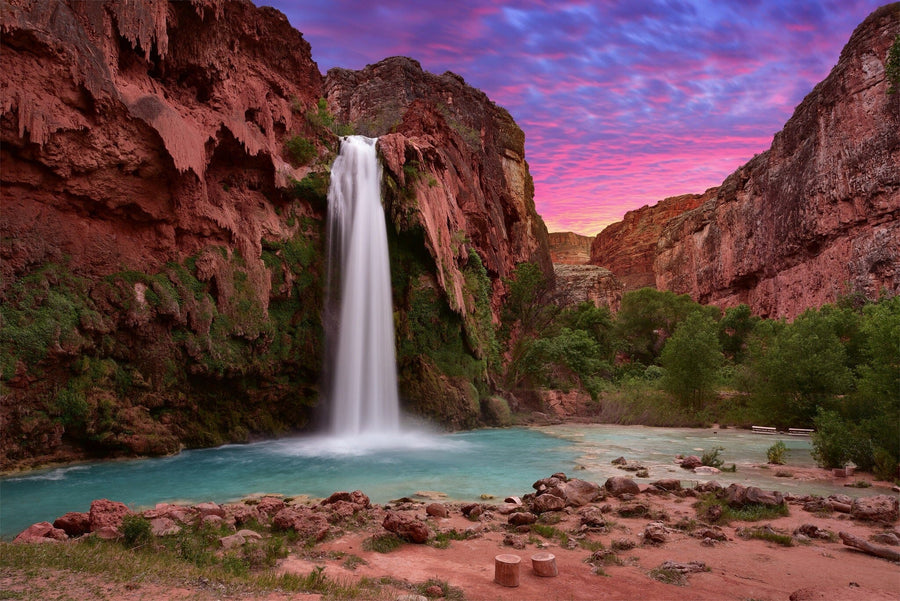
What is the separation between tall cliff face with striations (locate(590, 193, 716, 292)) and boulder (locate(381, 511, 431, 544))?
103494 mm

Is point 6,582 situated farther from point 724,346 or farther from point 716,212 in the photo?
point 716,212

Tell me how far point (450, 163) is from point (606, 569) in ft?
114

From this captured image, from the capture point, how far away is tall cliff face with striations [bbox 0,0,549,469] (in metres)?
14.9

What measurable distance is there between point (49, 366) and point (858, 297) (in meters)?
51.2

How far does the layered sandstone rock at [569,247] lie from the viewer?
153000 millimetres

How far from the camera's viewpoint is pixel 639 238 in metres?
112

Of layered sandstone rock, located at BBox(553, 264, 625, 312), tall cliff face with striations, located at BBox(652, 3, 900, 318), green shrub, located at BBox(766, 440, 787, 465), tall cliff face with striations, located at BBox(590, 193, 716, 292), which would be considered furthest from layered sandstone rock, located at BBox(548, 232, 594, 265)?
green shrub, located at BBox(766, 440, 787, 465)

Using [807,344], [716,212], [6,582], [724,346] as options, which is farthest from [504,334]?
[716,212]

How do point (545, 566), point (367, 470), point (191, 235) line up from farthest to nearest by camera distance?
point (191, 235) → point (367, 470) → point (545, 566)

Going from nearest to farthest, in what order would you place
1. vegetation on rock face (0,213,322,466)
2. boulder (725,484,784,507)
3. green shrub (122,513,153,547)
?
green shrub (122,513,153,547) → boulder (725,484,784,507) → vegetation on rock face (0,213,322,466)

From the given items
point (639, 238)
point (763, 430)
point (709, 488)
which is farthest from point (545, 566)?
point (639, 238)

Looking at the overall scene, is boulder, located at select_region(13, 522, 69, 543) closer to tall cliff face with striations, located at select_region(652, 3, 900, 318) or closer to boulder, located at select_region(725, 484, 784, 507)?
boulder, located at select_region(725, 484, 784, 507)

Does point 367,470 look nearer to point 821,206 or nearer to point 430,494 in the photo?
point 430,494

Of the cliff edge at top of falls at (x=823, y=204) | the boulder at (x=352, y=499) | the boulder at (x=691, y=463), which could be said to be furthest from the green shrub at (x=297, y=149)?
the cliff edge at top of falls at (x=823, y=204)
